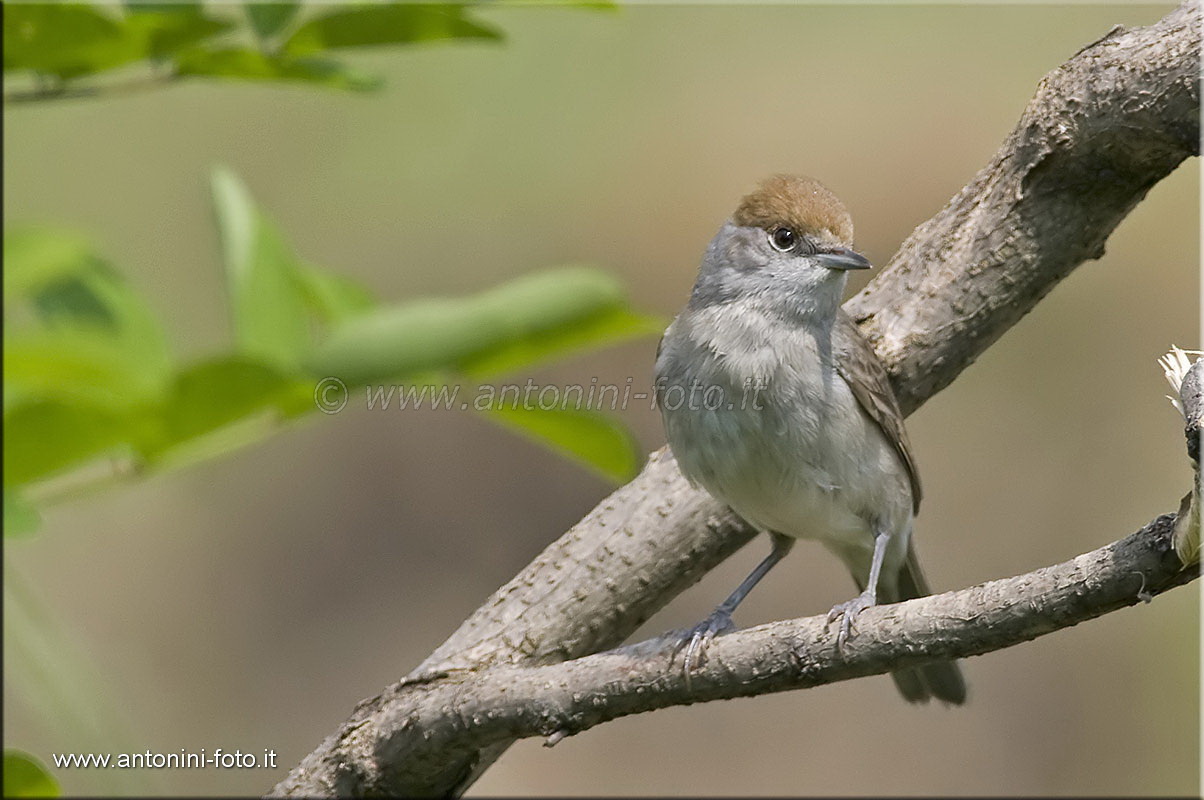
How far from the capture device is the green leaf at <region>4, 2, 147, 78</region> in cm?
215

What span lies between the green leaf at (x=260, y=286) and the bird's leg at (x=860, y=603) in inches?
45.1

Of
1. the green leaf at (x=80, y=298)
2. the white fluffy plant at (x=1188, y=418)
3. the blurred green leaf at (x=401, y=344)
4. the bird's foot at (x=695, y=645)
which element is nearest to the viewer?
the white fluffy plant at (x=1188, y=418)

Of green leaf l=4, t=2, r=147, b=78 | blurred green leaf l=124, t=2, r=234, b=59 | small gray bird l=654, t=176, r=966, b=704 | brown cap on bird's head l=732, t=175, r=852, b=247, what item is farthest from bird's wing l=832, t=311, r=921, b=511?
green leaf l=4, t=2, r=147, b=78

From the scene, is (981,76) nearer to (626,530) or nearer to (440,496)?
(440,496)

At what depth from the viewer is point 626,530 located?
3.40 meters

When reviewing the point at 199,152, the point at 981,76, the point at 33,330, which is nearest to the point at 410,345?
the point at 33,330

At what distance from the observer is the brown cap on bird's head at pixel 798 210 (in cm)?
367

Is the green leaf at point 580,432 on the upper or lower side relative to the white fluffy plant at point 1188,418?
lower

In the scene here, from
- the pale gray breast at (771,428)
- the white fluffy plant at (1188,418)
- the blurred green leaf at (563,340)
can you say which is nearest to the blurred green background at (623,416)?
the pale gray breast at (771,428)

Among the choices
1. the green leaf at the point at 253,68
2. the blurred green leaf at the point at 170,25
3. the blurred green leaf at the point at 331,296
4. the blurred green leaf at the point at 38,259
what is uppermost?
the blurred green leaf at the point at 170,25

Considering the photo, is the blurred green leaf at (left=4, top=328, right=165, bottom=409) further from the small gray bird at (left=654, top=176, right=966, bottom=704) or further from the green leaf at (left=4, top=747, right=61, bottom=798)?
the small gray bird at (left=654, top=176, right=966, bottom=704)

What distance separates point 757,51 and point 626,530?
23.2ft

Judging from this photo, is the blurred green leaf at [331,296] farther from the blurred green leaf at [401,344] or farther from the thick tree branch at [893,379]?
the thick tree branch at [893,379]

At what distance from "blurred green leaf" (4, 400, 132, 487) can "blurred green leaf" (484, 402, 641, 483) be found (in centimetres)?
69
